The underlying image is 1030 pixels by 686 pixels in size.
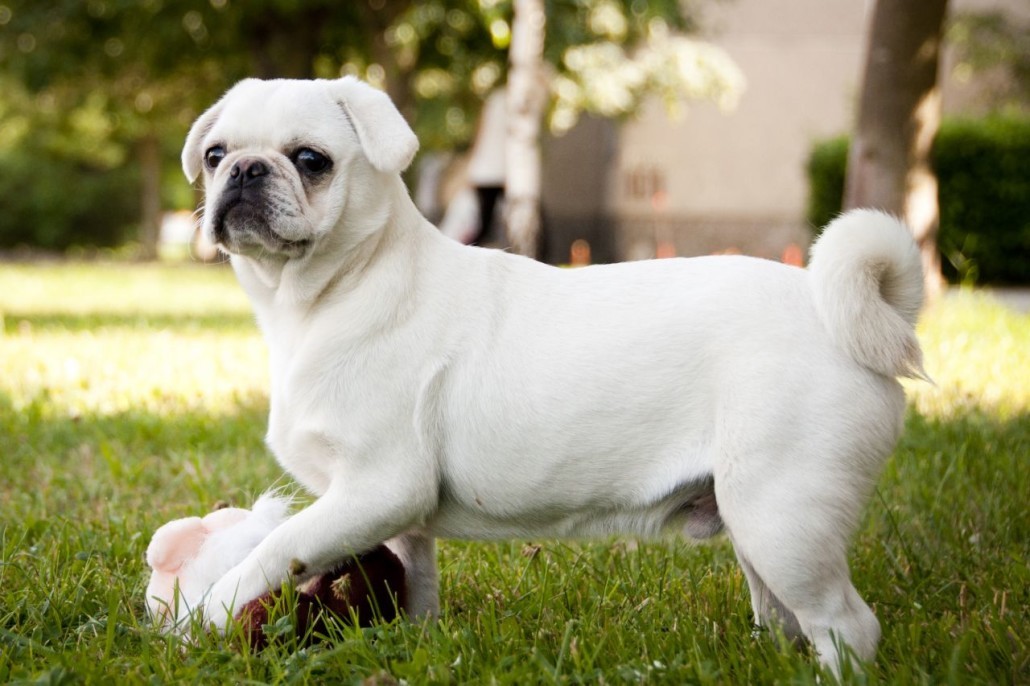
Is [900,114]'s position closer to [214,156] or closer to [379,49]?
[214,156]

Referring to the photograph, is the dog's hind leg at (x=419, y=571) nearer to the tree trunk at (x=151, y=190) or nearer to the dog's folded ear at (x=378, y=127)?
the dog's folded ear at (x=378, y=127)

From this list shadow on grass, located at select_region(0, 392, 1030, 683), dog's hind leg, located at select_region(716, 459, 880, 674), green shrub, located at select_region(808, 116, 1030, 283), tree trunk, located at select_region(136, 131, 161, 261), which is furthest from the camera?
tree trunk, located at select_region(136, 131, 161, 261)

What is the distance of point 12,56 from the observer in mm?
17234

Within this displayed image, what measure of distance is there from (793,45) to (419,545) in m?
17.9

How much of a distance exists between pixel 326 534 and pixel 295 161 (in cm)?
94

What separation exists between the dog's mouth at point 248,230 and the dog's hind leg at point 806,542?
1.19 m

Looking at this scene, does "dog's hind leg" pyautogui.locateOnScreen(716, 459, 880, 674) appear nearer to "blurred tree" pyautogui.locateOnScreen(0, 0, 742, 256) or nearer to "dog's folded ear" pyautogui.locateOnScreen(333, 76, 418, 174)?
"dog's folded ear" pyautogui.locateOnScreen(333, 76, 418, 174)

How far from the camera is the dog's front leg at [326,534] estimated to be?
251 cm

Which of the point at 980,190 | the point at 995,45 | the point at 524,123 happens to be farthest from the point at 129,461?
the point at 995,45

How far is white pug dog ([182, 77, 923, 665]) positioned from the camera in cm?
237

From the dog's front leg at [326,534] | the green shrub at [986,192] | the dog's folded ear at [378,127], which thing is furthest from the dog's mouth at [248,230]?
the green shrub at [986,192]

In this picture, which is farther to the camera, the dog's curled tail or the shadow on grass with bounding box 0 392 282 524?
the shadow on grass with bounding box 0 392 282 524

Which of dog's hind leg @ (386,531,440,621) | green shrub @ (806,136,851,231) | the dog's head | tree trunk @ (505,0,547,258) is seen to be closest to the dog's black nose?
the dog's head

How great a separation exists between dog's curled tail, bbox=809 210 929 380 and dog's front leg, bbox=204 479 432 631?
107 centimetres
